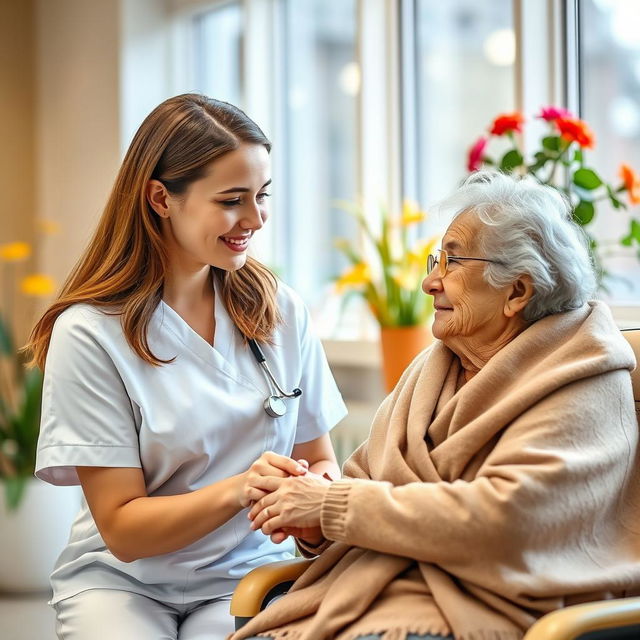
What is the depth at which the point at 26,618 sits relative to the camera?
3352mm

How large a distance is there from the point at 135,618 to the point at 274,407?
0.47m

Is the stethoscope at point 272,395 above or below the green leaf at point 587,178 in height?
below

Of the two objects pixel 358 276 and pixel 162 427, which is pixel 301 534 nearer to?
pixel 162 427

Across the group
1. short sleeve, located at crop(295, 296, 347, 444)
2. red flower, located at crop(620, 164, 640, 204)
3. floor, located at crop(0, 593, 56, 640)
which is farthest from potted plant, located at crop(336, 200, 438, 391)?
floor, located at crop(0, 593, 56, 640)

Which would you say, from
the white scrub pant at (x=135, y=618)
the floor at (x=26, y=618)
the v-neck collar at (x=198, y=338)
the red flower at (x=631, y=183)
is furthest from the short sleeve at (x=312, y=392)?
the floor at (x=26, y=618)

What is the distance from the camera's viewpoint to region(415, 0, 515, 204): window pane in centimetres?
329

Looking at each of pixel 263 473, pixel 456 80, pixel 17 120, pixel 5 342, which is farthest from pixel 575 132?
pixel 17 120

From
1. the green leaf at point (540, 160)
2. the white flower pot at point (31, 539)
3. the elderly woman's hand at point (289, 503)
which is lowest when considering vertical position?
the white flower pot at point (31, 539)

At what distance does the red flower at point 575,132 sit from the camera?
93.3 inches

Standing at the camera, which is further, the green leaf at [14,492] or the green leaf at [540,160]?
the green leaf at [14,492]

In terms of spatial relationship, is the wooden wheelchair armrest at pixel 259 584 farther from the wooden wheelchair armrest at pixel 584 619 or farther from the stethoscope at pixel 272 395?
the wooden wheelchair armrest at pixel 584 619

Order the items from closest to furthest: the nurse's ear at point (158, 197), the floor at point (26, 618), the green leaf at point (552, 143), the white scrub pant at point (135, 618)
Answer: the white scrub pant at point (135, 618), the nurse's ear at point (158, 197), the green leaf at point (552, 143), the floor at point (26, 618)

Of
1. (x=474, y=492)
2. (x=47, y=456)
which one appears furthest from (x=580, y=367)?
(x=47, y=456)

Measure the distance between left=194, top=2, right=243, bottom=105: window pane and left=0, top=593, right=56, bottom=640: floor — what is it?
2.42m
